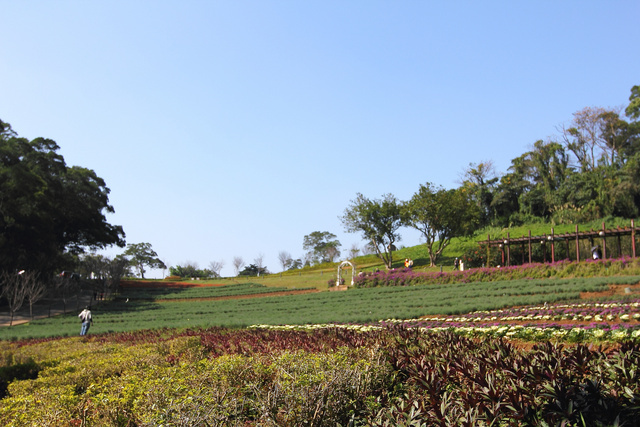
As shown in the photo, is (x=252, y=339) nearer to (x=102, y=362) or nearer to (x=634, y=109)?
(x=102, y=362)

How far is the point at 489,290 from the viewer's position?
18438 mm

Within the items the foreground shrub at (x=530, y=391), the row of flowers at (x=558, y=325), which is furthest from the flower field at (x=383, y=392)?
the row of flowers at (x=558, y=325)

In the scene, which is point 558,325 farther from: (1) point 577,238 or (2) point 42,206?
(2) point 42,206

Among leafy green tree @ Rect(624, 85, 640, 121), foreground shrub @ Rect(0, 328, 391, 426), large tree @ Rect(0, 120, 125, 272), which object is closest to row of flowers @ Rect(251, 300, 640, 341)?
foreground shrub @ Rect(0, 328, 391, 426)

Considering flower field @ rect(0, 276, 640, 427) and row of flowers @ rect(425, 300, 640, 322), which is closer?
flower field @ rect(0, 276, 640, 427)

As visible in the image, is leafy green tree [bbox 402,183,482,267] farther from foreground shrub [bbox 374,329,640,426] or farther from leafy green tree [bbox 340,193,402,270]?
foreground shrub [bbox 374,329,640,426]

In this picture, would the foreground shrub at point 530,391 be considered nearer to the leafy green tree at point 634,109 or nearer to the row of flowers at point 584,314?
the row of flowers at point 584,314

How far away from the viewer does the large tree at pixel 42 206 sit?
27578 mm

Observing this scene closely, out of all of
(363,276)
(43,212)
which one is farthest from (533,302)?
(43,212)

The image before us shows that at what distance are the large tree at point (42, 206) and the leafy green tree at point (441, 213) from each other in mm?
28908

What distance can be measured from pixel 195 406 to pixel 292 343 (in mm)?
4162

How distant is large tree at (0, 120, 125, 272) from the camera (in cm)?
2758

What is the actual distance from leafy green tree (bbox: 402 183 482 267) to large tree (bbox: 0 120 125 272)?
94.8 feet

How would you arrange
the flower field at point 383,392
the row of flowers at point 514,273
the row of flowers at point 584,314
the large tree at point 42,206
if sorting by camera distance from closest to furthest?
the flower field at point 383,392 < the row of flowers at point 584,314 < the row of flowers at point 514,273 < the large tree at point 42,206
